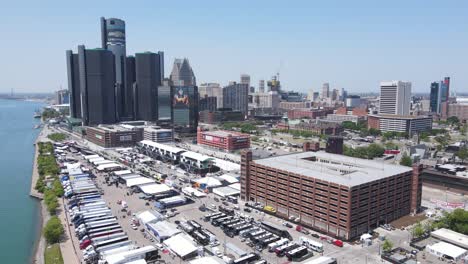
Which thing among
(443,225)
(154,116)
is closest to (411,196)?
(443,225)

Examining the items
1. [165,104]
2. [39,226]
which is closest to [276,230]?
[39,226]

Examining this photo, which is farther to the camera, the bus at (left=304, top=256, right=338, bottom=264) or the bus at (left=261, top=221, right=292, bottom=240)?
the bus at (left=261, top=221, right=292, bottom=240)

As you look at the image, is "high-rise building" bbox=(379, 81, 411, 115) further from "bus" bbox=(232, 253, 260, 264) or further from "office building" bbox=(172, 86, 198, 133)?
"bus" bbox=(232, 253, 260, 264)

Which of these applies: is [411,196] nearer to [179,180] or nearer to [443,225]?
[443,225]

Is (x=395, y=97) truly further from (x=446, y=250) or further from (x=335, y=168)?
(x=446, y=250)

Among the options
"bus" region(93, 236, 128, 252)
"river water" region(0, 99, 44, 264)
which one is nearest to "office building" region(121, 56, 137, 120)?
"river water" region(0, 99, 44, 264)

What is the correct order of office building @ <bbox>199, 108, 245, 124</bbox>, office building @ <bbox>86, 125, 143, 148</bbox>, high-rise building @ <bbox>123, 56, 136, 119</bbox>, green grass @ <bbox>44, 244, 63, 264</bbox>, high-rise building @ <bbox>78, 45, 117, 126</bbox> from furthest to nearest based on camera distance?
office building @ <bbox>199, 108, 245, 124</bbox> → high-rise building @ <bbox>123, 56, 136, 119</bbox> → high-rise building @ <bbox>78, 45, 117, 126</bbox> → office building @ <bbox>86, 125, 143, 148</bbox> → green grass @ <bbox>44, 244, 63, 264</bbox>
